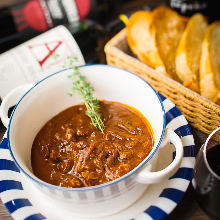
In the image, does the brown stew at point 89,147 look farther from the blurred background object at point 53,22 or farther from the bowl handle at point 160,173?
the blurred background object at point 53,22

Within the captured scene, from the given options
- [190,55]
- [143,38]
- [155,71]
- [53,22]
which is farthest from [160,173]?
[53,22]

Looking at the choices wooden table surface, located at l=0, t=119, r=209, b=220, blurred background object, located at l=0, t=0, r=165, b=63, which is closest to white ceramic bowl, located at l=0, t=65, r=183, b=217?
wooden table surface, located at l=0, t=119, r=209, b=220

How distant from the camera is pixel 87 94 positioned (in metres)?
1.29

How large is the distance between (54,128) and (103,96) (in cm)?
29

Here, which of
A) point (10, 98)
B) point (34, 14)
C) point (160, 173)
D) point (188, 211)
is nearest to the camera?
point (160, 173)

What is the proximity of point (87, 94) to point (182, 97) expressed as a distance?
0.44 metres

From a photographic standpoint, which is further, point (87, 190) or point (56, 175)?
point (56, 175)

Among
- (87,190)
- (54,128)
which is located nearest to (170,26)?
(54,128)

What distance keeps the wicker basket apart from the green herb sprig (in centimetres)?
29

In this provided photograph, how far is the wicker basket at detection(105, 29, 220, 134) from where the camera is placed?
50.6 inches

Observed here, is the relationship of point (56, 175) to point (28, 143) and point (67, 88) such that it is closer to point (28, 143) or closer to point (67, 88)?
point (28, 143)

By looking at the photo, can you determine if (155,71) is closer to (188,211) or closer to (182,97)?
(182,97)

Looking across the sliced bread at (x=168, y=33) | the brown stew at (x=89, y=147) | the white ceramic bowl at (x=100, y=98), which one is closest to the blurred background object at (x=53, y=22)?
the sliced bread at (x=168, y=33)

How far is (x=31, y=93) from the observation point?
1.25 m
